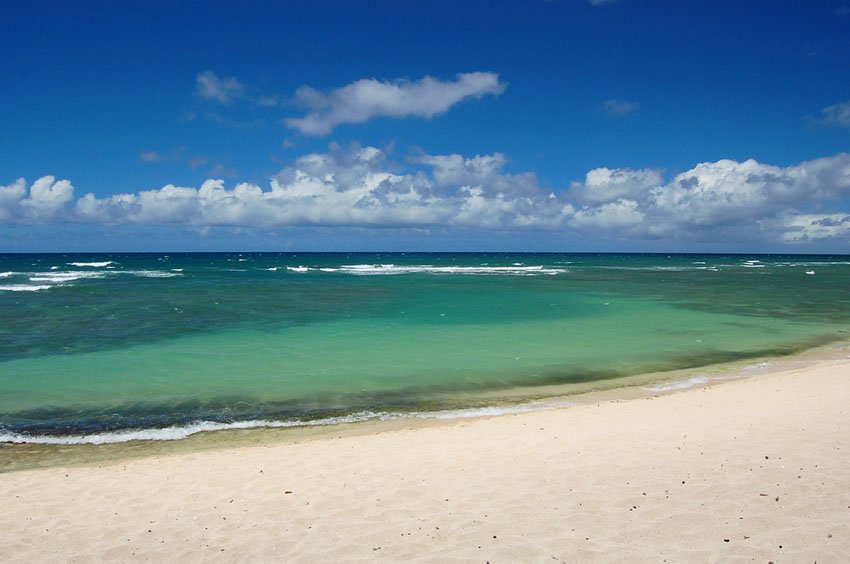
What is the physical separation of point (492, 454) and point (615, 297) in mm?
32586

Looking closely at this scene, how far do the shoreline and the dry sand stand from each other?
2.71 ft

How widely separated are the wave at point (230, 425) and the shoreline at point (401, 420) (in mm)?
24

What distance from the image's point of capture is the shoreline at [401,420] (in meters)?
9.59

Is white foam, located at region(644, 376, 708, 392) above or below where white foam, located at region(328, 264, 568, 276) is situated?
below

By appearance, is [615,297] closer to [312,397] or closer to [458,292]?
[458,292]

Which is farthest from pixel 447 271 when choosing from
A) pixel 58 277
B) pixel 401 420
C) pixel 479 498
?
pixel 479 498

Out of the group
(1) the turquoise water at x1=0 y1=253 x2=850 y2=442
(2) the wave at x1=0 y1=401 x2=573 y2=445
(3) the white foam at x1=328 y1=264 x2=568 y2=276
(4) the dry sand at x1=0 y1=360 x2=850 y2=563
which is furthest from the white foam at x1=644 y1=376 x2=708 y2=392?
(3) the white foam at x1=328 y1=264 x2=568 y2=276

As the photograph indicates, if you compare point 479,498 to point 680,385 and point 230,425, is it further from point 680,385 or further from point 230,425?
point 680,385

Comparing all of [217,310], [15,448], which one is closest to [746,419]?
[15,448]

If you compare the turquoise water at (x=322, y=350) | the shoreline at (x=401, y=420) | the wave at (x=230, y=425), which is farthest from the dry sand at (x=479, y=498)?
the turquoise water at (x=322, y=350)

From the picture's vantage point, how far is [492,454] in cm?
848

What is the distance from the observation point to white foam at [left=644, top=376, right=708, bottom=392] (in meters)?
13.9

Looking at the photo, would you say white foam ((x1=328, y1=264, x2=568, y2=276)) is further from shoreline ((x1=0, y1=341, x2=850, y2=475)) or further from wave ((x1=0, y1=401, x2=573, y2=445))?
wave ((x1=0, y1=401, x2=573, y2=445))

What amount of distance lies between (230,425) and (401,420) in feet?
11.5
